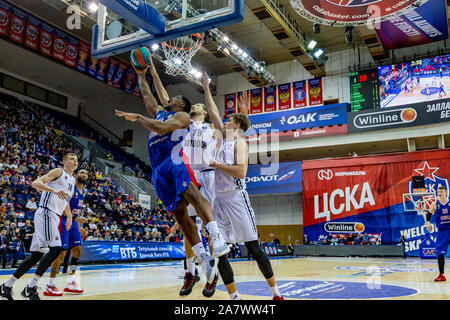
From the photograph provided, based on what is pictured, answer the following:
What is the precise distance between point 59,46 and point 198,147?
16.2 m

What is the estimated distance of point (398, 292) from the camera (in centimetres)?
496

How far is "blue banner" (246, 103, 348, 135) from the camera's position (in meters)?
21.0

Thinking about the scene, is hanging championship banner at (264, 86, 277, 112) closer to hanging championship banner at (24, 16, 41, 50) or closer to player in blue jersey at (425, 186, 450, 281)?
hanging championship banner at (24, 16, 41, 50)

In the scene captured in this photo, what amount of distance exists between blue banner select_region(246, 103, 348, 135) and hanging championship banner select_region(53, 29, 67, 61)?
1090cm

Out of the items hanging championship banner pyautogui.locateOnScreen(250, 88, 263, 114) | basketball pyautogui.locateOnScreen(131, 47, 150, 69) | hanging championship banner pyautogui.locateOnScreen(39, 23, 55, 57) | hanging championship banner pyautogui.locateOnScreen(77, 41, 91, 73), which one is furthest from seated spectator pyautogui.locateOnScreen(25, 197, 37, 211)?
hanging championship banner pyautogui.locateOnScreen(250, 88, 263, 114)

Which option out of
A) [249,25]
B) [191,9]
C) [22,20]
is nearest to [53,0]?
[22,20]

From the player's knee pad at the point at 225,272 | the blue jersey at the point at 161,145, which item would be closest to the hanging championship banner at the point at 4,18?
the blue jersey at the point at 161,145

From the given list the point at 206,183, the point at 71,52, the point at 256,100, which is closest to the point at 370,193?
the point at 256,100

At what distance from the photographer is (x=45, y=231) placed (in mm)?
4797

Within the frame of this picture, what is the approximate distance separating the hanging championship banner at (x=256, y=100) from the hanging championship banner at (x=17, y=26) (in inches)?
536

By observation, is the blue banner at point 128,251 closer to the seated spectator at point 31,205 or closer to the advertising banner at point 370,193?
the seated spectator at point 31,205

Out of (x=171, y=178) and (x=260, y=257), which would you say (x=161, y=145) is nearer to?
(x=171, y=178)

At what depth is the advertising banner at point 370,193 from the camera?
60.8 feet

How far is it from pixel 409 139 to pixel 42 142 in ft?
62.1
